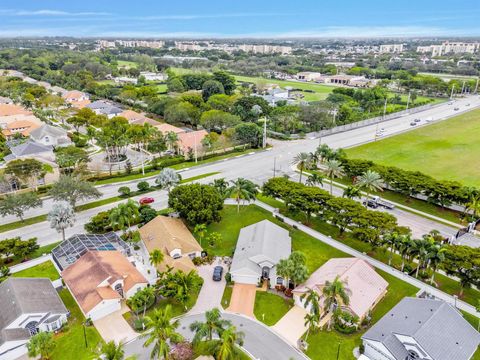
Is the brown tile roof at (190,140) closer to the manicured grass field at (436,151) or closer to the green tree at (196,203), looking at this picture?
the green tree at (196,203)

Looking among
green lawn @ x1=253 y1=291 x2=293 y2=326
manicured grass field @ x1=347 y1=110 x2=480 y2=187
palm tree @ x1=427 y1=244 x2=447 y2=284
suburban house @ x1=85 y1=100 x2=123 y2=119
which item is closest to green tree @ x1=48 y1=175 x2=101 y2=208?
green lawn @ x1=253 y1=291 x2=293 y2=326

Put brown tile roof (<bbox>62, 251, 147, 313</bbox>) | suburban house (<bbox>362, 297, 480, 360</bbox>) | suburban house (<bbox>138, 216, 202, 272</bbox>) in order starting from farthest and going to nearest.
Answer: suburban house (<bbox>138, 216, 202, 272</bbox>) < brown tile roof (<bbox>62, 251, 147, 313</bbox>) < suburban house (<bbox>362, 297, 480, 360</bbox>)

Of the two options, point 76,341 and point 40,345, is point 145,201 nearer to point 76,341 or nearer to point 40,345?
point 76,341

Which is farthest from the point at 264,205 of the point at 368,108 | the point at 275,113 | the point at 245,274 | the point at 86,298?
the point at 368,108

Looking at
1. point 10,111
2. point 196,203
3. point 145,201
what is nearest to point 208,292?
point 196,203

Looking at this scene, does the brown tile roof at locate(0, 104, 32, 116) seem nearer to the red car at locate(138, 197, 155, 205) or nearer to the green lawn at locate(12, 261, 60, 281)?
the red car at locate(138, 197, 155, 205)

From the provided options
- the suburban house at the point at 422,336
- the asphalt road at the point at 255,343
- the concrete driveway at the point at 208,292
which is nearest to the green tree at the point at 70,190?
the concrete driveway at the point at 208,292
